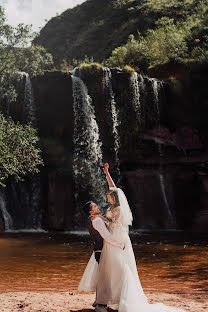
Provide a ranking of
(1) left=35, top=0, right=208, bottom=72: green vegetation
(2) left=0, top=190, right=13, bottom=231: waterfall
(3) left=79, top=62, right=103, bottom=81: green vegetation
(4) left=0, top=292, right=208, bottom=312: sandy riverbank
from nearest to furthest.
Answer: (4) left=0, top=292, right=208, bottom=312: sandy riverbank → (2) left=0, top=190, right=13, bottom=231: waterfall → (3) left=79, top=62, right=103, bottom=81: green vegetation → (1) left=35, top=0, right=208, bottom=72: green vegetation

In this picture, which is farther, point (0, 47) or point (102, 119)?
point (102, 119)

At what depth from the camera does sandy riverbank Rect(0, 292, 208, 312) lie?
622cm

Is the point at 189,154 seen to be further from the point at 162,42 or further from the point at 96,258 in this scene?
the point at 96,258

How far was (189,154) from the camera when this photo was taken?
24.6 metres

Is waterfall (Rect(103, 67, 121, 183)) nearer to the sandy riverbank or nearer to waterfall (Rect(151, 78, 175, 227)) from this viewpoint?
waterfall (Rect(151, 78, 175, 227))

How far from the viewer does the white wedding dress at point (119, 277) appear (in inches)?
228

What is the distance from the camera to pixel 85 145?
24875 mm

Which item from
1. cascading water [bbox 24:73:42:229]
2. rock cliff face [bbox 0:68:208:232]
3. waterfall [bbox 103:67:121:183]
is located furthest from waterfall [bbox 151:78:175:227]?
cascading water [bbox 24:73:42:229]

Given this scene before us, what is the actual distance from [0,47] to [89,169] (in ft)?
36.8

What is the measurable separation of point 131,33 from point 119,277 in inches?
1771

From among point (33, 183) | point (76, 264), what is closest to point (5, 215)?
point (33, 183)

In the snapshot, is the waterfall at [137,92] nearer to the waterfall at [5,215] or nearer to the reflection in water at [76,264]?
the waterfall at [5,215]

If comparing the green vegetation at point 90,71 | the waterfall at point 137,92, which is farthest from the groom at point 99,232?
the green vegetation at point 90,71

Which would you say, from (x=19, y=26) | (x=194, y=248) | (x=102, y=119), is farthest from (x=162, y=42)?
(x=194, y=248)
